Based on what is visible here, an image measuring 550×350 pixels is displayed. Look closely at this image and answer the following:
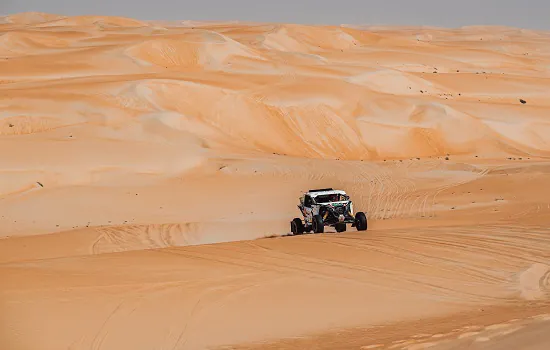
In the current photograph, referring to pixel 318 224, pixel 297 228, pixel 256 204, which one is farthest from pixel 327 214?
pixel 256 204

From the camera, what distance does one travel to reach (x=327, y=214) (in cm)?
2150

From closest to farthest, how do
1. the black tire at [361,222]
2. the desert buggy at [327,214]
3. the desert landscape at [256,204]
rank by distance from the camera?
the desert landscape at [256,204]
the black tire at [361,222]
the desert buggy at [327,214]

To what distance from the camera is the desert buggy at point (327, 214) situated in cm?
2117

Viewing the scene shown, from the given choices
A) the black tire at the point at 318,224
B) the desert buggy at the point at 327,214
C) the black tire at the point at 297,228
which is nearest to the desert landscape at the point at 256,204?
the desert buggy at the point at 327,214

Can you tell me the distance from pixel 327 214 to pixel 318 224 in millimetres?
525

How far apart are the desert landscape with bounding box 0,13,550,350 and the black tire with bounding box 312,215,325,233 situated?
129 centimetres

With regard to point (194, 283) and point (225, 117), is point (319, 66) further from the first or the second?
point (194, 283)

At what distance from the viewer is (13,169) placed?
26875 mm

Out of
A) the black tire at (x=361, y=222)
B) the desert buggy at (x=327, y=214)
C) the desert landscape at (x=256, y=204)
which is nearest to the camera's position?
the desert landscape at (x=256, y=204)

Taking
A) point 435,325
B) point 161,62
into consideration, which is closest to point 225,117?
point 161,62

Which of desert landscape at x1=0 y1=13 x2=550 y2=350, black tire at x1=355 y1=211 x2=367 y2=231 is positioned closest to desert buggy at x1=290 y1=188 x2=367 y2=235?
black tire at x1=355 y1=211 x2=367 y2=231

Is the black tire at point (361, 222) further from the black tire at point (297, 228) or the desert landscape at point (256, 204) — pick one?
the black tire at point (297, 228)

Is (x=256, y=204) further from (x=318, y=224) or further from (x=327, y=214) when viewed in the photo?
(x=318, y=224)

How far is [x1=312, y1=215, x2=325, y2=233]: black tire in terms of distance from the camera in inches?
829
